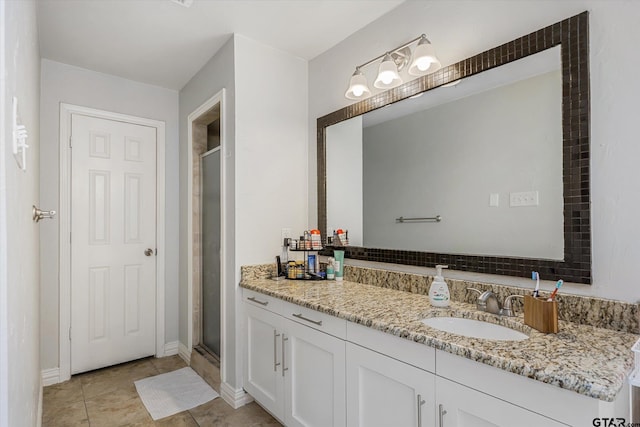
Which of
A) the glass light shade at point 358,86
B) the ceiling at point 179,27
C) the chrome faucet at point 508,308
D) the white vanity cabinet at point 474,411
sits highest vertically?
the ceiling at point 179,27

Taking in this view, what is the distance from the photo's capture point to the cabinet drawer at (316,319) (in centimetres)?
156

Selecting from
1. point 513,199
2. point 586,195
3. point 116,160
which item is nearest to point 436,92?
point 513,199

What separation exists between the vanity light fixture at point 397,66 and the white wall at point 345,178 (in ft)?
0.75

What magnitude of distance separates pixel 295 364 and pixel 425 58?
172 centimetres

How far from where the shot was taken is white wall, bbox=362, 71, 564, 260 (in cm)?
143

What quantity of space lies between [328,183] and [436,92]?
977 mm

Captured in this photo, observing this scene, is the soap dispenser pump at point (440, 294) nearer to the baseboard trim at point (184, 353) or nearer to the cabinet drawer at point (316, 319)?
the cabinet drawer at point (316, 319)

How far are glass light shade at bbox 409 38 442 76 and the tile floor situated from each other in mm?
2191

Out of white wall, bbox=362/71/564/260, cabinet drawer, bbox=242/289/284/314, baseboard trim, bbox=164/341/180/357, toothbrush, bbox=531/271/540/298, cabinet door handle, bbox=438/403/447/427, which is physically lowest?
baseboard trim, bbox=164/341/180/357

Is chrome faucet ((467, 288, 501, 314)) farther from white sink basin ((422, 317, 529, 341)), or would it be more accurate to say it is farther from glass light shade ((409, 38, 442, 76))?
glass light shade ((409, 38, 442, 76))

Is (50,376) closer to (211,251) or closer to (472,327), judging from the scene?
(211,251)

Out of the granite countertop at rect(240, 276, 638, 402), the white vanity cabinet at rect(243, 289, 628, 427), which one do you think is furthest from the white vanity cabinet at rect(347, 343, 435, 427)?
the granite countertop at rect(240, 276, 638, 402)

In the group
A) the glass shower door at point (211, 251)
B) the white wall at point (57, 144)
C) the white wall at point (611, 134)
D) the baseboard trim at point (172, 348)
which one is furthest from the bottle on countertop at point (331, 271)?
the baseboard trim at point (172, 348)

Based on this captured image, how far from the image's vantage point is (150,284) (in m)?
3.15
